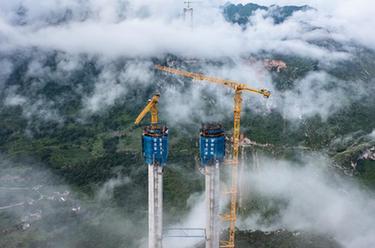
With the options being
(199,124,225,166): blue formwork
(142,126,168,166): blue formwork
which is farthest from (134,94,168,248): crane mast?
(199,124,225,166): blue formwork

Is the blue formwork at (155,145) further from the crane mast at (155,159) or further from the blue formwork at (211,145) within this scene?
the blue formwork at (211,145)

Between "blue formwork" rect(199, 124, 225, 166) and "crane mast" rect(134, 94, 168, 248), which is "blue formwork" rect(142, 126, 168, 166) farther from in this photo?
"blue formwork" rect(199, 124, 225, 166)

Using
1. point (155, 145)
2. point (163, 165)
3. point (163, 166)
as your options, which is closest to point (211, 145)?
point (163, 165)

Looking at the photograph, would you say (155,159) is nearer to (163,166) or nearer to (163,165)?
(163,165)

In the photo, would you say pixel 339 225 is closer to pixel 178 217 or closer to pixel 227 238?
pixel 227 238

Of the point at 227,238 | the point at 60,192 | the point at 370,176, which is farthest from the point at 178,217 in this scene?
the point at 370,176

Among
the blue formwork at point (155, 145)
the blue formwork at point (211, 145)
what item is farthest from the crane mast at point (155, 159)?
the blue formwork at point (211, 145)
